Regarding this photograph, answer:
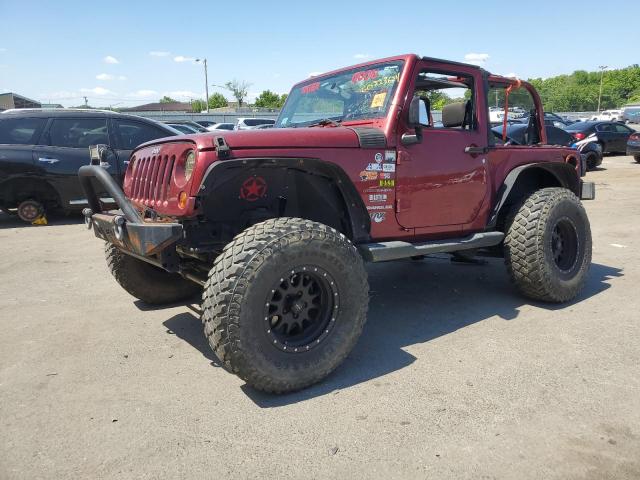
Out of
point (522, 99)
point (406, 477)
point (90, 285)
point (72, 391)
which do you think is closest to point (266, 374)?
point (406, 477)

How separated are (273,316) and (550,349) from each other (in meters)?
1.93

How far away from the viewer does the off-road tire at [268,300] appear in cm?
265

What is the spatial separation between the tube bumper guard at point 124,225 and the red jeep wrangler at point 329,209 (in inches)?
0.4

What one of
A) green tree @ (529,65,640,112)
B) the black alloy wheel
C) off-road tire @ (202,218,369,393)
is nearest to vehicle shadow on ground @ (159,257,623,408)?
off-road tire @ (202,218,369,393)

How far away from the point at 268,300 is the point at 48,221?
287 inches

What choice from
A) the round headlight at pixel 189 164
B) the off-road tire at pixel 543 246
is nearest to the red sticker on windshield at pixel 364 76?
the round headlight at pixel 189 164

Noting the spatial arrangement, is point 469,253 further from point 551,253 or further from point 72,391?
point 72,391

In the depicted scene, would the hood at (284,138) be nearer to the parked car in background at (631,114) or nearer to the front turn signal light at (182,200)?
the front turn signal light at (182,200)

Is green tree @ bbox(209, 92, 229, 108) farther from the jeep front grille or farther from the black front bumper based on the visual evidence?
the jeep front grille

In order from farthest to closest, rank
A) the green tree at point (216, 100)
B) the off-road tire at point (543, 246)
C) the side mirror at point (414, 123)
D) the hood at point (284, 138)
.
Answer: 1. the green tree at point (216, 100)
2. the off-road tire at point (543, 246)
3. the side mirror at point (414, 123)
4. the hood at point (284, 138)

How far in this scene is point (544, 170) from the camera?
4.79m

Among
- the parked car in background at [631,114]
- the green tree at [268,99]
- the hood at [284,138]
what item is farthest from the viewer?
the green tree at [268,99]

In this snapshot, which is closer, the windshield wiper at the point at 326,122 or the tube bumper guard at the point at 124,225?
the tube bumper guard at the point at 124,225

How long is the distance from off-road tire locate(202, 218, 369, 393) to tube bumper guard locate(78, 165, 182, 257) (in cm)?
33
